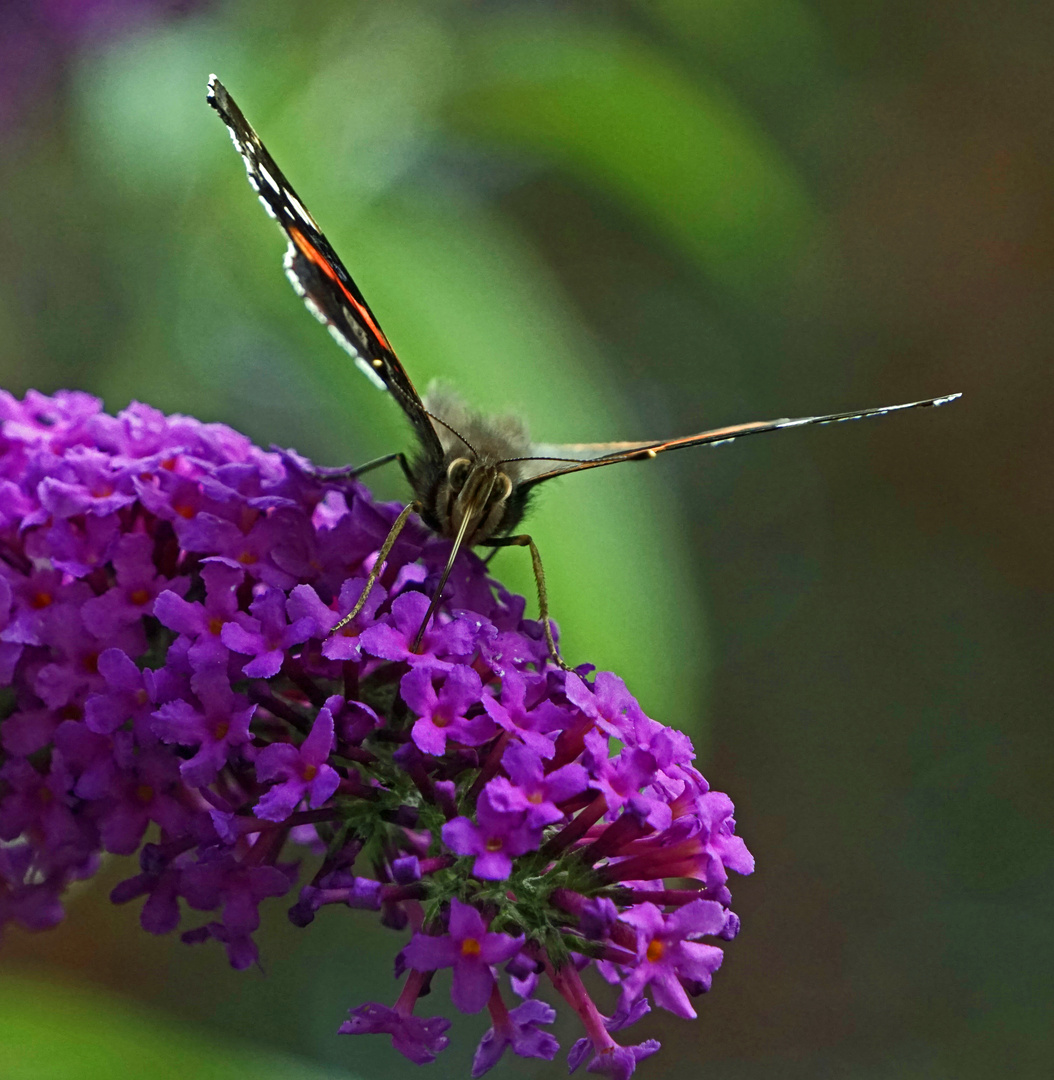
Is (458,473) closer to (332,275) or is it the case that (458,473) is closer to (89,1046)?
(332,275)

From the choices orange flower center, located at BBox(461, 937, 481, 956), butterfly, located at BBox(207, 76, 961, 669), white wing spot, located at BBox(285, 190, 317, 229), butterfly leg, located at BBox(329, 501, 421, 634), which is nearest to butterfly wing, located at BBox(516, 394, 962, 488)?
butterfly, located at BBox(207, 76, 961, 669)

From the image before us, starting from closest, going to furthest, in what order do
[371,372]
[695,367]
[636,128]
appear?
[371,372], [636,128], [695,367]

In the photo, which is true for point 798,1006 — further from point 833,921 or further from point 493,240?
point 493,240

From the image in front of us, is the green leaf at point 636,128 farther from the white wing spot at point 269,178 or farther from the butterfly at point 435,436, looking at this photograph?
the white wing spot at point 269,178

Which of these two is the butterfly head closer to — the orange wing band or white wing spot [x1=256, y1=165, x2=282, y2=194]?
the orange wing band

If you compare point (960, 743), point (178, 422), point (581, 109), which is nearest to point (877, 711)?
point (960, 743)

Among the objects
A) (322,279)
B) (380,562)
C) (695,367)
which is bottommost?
(380,562)

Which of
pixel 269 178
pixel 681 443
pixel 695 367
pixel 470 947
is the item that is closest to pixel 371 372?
pixel 269 178
